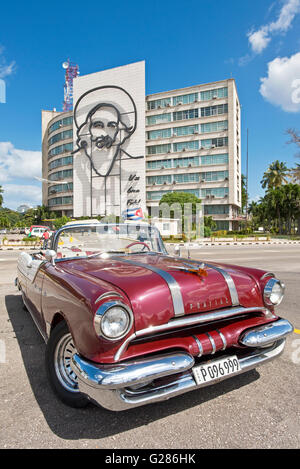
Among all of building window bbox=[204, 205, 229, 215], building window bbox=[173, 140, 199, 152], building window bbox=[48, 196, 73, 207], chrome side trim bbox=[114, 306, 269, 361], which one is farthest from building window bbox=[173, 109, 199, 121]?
chrome side trim bbox=[114, 306, 269, 361]

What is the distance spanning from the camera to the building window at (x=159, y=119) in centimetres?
5619

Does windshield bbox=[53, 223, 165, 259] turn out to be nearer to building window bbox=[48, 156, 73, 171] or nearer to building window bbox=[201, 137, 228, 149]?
building window bbox=[201, 137, 228, 149]

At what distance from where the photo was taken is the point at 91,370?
182 cm

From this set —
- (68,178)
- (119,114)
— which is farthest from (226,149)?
(68,178)

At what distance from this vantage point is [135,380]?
177 cm

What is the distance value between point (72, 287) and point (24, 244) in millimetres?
27161

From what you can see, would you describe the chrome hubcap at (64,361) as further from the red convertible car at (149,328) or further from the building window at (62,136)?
the building window at (62,136)

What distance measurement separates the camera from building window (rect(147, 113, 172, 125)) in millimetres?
56188

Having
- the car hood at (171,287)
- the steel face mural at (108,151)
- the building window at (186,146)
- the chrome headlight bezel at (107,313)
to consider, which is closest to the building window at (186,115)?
the building window at (186,146)

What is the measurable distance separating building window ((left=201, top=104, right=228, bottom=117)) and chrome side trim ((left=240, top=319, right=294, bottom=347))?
55092 mm

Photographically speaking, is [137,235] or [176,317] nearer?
[176,317]

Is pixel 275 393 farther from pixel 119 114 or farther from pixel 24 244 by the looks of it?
pixel 119 114

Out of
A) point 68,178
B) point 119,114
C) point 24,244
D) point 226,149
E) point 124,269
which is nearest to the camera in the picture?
point 124,269

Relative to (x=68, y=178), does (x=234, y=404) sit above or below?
below
